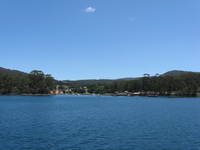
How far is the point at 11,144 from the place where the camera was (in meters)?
26.9

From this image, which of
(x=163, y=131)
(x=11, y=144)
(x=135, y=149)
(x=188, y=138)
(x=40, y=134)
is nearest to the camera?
(x=135, y=149)

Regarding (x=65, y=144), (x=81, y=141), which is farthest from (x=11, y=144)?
(x=81, y=141)

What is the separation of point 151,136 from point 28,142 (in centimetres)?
1787

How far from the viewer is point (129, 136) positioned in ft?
104

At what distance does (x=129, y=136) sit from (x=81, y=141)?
7738mm

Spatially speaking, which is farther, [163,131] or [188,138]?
[163,131]

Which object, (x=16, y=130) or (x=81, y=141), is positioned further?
(x=16, y=130)

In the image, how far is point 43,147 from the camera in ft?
84.0

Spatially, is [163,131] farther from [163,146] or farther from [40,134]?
[40,134]

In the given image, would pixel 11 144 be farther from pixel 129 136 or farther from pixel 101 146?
pixel 129 136

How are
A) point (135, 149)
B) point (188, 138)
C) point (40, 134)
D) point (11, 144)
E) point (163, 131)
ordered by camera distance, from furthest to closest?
1. point (163, 131)
2. point (40, 134)
3. point (188, 138)
4. point (11, 144)
5. point (135, 149)

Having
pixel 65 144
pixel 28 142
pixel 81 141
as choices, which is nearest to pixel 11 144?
pixel 28 142

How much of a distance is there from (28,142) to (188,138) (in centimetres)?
2277

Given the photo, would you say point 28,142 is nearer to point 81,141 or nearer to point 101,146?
point 81,141
